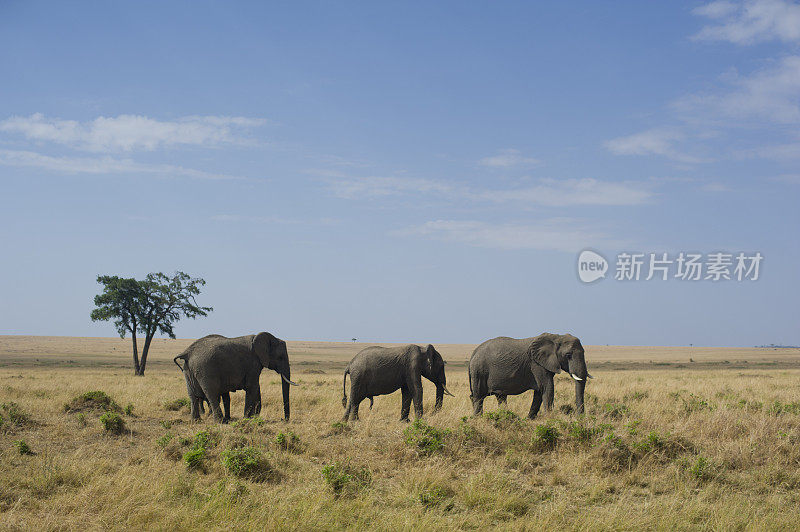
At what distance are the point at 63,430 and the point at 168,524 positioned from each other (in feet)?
28.1

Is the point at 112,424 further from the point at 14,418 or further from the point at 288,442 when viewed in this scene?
the point at 288,442

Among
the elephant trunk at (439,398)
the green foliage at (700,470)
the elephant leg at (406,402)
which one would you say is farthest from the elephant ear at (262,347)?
the green foliage at (700,470)

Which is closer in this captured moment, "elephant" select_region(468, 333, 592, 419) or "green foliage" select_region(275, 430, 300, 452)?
"green foliage" select_region(275, 430, 300, 452)

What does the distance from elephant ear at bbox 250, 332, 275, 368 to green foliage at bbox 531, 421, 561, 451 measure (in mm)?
8861

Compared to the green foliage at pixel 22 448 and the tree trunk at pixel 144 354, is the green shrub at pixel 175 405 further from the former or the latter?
the tree trunk at pixel 144 354

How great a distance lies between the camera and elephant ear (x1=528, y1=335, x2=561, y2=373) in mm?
16750

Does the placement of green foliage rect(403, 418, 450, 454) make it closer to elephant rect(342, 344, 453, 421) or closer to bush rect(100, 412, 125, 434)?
elephant rect(342, 344, 453, 421)

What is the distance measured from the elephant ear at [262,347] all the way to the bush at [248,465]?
720cm

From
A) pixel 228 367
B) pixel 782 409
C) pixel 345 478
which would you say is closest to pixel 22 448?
pixel 228 367

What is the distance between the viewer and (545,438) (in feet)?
39.2

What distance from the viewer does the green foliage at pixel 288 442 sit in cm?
1213

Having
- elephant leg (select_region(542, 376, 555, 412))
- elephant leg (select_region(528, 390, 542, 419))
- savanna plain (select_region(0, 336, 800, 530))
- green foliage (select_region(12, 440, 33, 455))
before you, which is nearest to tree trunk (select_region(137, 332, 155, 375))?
savanna plain (select_region(0, 336, 800, 530))

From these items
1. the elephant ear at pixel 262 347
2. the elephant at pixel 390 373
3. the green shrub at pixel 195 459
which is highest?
the elephant ear at pixel 262 347

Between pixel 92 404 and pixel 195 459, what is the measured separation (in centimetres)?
1007
